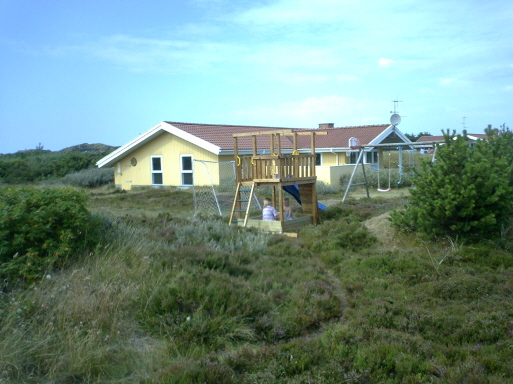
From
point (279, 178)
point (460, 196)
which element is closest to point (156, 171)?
point (279, 178)

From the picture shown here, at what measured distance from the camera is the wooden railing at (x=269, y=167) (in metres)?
12.5

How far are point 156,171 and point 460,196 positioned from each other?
Answer: 1993 centimetres

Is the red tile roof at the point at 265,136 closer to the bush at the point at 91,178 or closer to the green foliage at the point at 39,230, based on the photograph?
the bush at the point at 91,178

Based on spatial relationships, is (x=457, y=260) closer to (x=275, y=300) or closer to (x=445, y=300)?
(x=445, y=300)

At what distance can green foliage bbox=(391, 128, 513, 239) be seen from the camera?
8422mm

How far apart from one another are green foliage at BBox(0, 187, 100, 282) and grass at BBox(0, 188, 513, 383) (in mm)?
252

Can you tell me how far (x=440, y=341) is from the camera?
519 cm

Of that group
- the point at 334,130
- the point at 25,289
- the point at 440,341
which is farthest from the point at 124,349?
the point at 334,130

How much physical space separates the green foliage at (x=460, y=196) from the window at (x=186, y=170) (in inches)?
659

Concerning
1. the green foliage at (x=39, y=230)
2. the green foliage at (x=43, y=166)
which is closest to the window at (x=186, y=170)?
the green foliage at (x=43, y=166)

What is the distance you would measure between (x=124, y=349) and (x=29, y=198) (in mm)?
2731

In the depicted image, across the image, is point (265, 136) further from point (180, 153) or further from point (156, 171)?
point (156, 171)

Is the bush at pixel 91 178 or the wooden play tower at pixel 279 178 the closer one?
the wooden play tower at pixel 279 178

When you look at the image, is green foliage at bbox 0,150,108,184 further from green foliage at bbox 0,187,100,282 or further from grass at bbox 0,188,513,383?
grass at bbox 0,188,513,383
